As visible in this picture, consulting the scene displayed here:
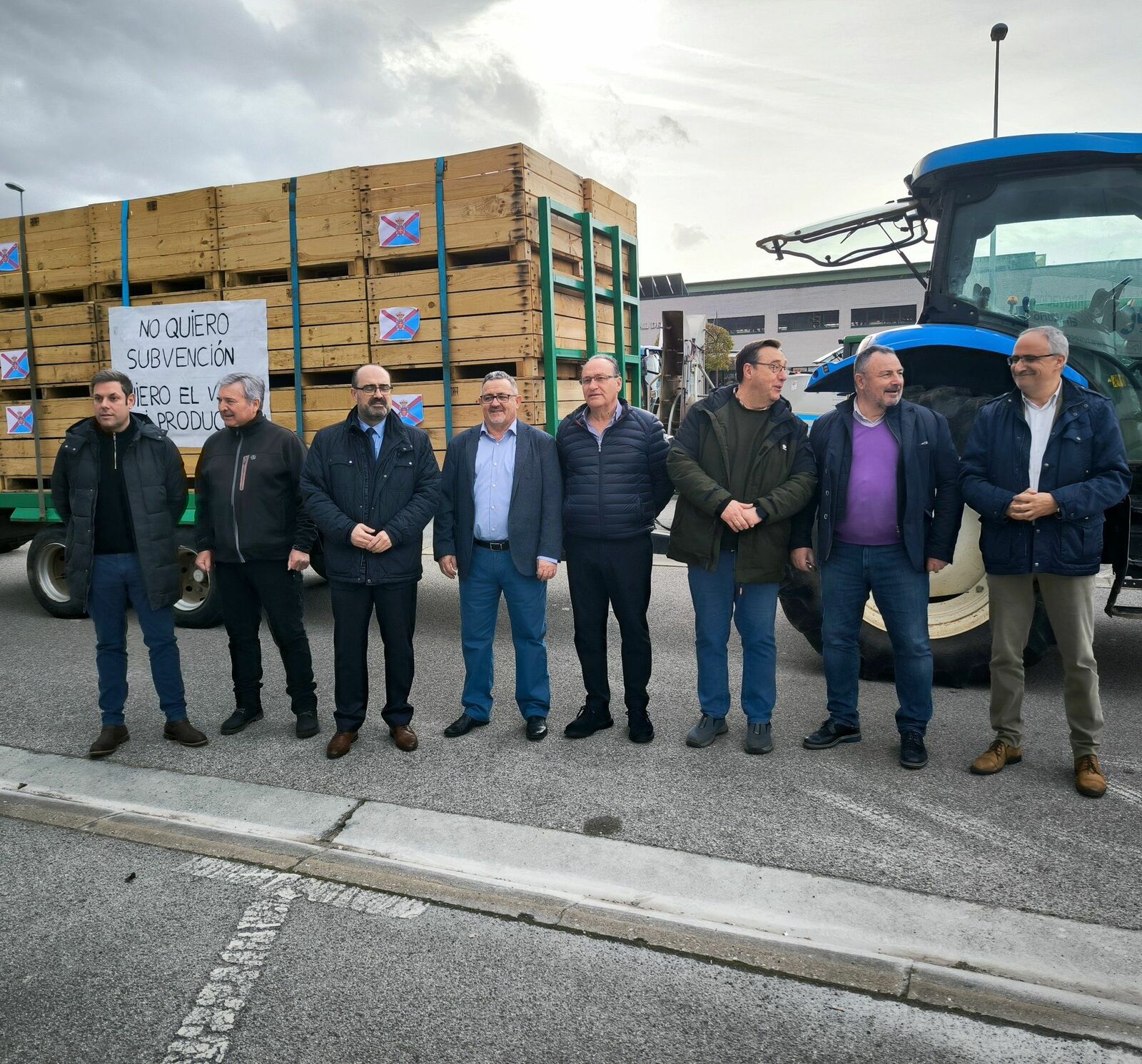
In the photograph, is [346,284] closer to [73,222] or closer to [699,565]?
[73,222]

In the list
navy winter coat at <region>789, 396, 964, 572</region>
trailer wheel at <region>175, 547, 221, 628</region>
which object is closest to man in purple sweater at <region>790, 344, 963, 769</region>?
navy winter coat at <region>789, 396, 964, 572</region>

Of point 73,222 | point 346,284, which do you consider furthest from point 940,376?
point 73,222

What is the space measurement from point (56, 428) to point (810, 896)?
6.78 meters

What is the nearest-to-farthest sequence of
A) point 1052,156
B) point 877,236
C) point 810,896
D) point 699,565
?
point 810,896, point 699,565, point 1052,156, point 877,236

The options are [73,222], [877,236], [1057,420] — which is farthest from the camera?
[73,222]

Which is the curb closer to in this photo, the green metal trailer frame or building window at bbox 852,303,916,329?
the green metal trailer frame

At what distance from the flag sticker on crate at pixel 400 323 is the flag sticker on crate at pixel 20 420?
323 cm

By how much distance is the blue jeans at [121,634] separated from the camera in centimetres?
463

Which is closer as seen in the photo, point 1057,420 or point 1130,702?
point 1057,420

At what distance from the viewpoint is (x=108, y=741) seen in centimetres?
462

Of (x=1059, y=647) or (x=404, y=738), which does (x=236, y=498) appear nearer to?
(x=404, y=738)

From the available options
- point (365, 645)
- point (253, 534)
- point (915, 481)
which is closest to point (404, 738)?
point (365, 645)

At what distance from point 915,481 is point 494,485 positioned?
76.8 inches

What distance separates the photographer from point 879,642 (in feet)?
17.3
